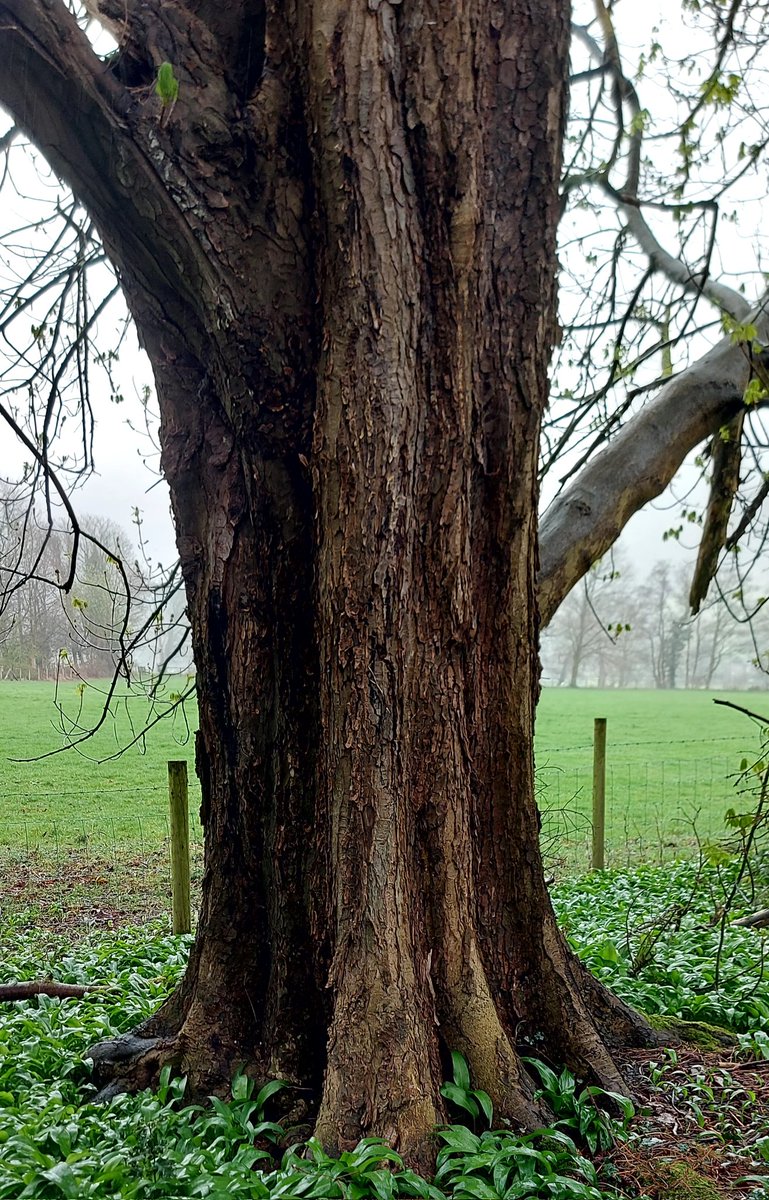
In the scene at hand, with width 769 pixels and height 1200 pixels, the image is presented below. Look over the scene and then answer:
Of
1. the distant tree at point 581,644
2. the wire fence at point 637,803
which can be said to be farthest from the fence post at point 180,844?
the distant tree at point 581,644

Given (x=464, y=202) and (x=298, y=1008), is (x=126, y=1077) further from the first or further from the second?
(x=464, y=202)

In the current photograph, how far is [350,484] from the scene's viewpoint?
2.82 meters

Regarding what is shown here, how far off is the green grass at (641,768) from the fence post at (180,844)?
2.66 meters

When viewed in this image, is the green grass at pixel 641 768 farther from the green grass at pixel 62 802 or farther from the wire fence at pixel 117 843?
the green grass at pixel 62 802

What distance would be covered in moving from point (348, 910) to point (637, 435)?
3.01 meters

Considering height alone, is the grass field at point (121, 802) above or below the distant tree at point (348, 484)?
below

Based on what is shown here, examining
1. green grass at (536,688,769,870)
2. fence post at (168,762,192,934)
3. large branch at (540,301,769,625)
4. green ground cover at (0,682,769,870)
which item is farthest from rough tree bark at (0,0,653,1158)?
fence post at (168,762,192,934)

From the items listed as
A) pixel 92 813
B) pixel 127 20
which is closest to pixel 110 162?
pixel 127 20

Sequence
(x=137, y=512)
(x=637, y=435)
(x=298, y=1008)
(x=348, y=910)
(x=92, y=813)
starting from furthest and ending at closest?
1. (x=92, y=813)
2. (x=137, y=512)
3. (x=637, y=435)
4. (x=298, y=1008)
5. (x=348, y=910)

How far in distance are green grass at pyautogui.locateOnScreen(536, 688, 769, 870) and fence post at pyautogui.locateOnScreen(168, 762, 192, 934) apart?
8.72 feet

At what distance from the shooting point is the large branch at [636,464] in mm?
4086

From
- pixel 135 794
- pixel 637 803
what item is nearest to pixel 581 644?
pixel 637 803

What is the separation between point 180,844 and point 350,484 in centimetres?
427

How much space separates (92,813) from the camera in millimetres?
9477
